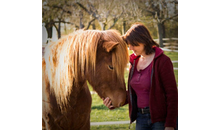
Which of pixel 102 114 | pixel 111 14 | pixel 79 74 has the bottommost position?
pixel 102 114

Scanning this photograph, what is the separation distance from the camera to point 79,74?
1317mm

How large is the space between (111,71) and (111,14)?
1.11 metres

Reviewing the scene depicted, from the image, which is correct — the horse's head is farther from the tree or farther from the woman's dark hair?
the tree

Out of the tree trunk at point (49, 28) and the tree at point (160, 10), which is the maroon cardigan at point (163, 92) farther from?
the tree trunk at point (49, 28)

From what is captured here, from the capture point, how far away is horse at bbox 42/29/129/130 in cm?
125

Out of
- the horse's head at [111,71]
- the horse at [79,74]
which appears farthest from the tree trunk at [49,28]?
the horse's head at [111,71]

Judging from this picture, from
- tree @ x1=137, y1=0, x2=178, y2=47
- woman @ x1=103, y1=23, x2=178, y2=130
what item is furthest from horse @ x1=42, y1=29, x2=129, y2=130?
tree @ x1=137, y1=0, x2=178, y2=47

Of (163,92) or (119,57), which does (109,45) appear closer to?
(119,57)

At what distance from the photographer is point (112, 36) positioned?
1323mm

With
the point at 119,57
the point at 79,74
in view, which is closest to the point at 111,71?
the point at 119,57

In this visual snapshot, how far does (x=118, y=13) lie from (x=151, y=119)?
4.33 feet

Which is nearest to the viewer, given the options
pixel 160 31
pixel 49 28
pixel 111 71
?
pixel 111 71
